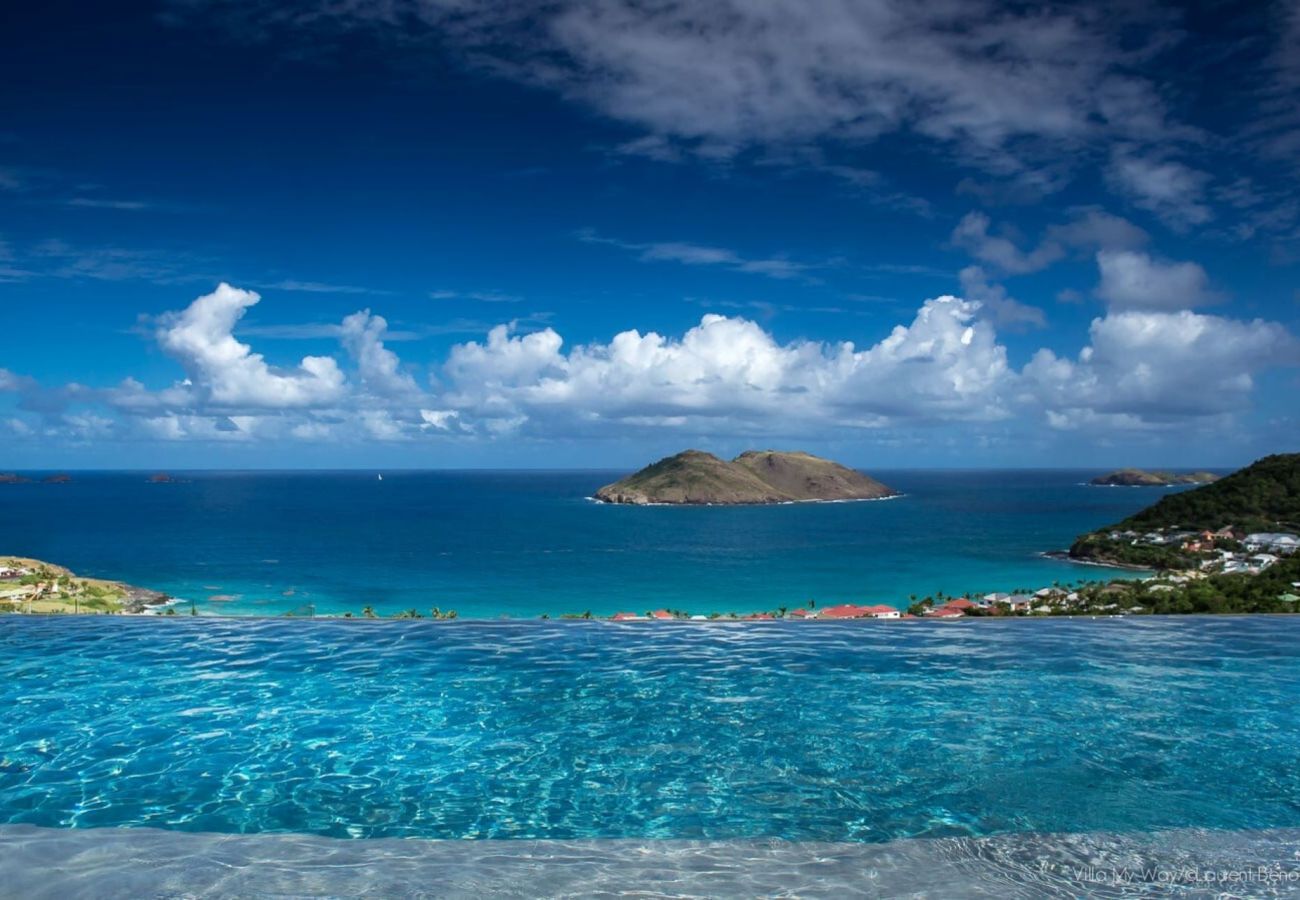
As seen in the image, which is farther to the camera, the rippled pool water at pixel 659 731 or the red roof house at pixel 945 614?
the red roof house at pixel 945 614

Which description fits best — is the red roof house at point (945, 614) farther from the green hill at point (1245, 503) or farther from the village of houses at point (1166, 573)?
the green hill at point (1245, 503)

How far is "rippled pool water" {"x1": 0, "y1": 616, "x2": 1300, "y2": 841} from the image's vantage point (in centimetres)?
804

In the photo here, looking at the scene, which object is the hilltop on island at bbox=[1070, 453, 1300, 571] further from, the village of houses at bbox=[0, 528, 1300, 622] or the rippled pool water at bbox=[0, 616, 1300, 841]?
the rippled pool water at bbox=[0, 616, 1300, 841]

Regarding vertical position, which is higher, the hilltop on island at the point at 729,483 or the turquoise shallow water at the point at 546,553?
the hilltop on island at the point at 729,483

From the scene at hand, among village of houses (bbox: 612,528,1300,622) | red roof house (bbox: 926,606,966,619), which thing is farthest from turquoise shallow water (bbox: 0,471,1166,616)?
red roof house (bbox: 926,606,966,619)

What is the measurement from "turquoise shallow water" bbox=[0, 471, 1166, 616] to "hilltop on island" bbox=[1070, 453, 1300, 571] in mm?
4709

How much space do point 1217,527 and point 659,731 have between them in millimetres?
67863

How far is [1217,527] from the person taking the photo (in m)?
62.0

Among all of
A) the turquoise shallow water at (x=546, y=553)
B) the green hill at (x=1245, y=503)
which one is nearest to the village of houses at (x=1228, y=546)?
the green hill at (x=1245, y=503)

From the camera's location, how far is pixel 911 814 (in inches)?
315

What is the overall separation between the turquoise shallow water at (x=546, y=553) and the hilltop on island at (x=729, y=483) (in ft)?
56.6

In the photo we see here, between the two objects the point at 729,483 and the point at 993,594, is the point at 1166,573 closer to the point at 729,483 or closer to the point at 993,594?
the point at 993,594

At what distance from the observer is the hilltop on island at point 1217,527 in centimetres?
5394

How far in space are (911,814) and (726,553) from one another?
81540 mm
